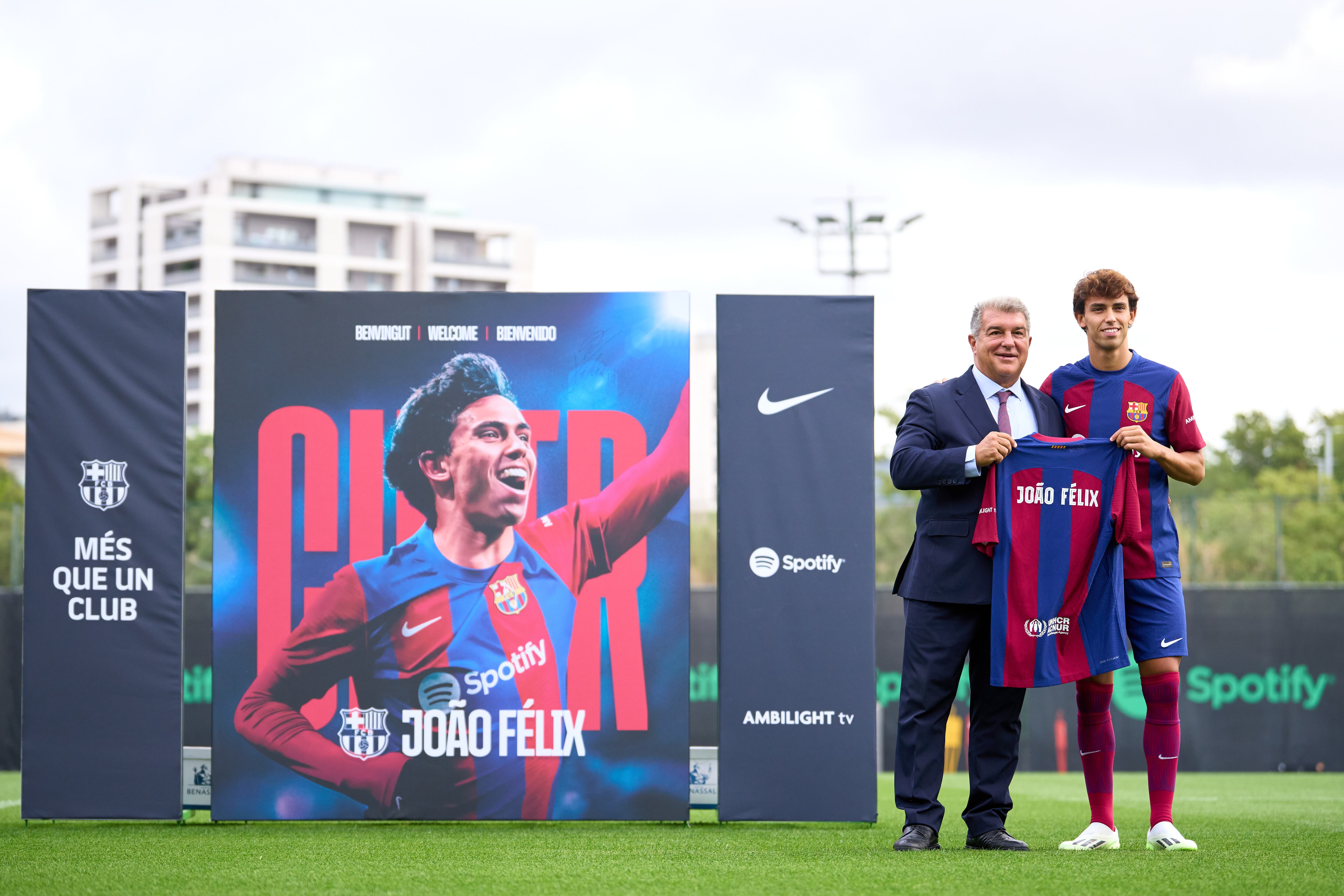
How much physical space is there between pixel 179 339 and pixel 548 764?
2.42 metres

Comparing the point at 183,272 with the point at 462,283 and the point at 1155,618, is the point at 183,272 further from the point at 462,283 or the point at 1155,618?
the point at 1155,618

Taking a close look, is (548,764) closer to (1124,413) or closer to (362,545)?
(362,545)

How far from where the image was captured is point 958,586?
4.41 meters

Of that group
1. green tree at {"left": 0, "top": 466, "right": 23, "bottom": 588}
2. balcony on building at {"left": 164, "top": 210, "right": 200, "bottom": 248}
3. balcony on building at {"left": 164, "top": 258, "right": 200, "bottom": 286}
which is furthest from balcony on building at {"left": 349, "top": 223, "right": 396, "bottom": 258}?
green tree at {"left": 0, "top": 466, "right": 23, "bottom": 588}

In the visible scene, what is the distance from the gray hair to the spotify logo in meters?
1.51

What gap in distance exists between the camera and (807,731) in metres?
5.61

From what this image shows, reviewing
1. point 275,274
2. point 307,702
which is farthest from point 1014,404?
point 275,274

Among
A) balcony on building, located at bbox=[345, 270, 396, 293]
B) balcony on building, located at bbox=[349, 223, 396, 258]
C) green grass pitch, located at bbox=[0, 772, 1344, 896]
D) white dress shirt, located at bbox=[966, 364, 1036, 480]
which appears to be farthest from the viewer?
balcony on building, located at bbox=[349, 223, 396, 258]

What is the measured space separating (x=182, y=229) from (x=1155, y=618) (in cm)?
6672

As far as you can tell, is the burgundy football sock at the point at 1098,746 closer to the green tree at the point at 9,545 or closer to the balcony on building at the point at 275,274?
the green tree at the point at 9,545

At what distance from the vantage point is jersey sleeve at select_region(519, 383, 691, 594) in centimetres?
565

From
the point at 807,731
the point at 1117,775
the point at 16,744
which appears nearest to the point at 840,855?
the point at 807,731

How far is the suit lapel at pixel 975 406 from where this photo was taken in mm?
4508

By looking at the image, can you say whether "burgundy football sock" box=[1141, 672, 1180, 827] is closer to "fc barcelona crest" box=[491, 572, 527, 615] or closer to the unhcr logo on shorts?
the unhcr logo on shorts
